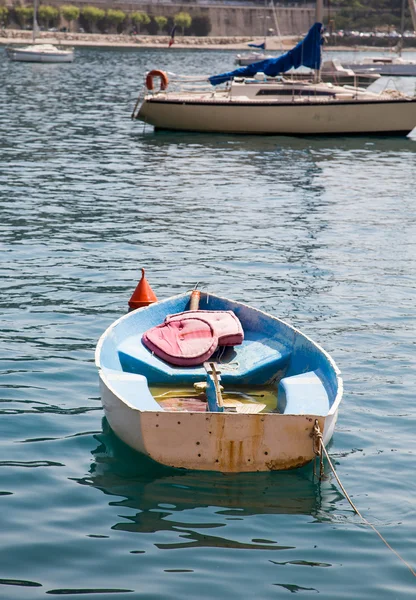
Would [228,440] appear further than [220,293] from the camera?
No

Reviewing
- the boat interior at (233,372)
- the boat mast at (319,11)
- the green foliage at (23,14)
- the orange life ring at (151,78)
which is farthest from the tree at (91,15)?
the boat interior at (233,372)

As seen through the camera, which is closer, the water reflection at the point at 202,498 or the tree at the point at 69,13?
the water reflection at the point at 202,498

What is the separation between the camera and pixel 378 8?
16050 cm

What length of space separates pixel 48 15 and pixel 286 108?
323 feet

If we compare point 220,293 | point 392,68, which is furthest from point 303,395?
point 392,68

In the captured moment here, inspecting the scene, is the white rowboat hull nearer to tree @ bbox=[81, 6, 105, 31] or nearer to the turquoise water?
the turquoise water

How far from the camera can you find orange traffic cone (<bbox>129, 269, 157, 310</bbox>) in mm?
12570

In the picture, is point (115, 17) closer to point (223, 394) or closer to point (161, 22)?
point (161, 22)

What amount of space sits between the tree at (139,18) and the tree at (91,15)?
5.12 m

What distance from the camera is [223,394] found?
997 centimetres

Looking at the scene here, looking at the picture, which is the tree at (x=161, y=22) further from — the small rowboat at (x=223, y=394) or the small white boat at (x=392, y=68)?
the small rowboat at (x=223, y=394)

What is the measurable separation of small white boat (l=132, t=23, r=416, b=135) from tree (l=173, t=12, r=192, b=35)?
358ft

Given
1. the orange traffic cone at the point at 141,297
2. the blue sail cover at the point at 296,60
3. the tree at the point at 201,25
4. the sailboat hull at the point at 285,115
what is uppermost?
the tree at the point at 201,25

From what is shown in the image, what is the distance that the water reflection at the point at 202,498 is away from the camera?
7.59 m
